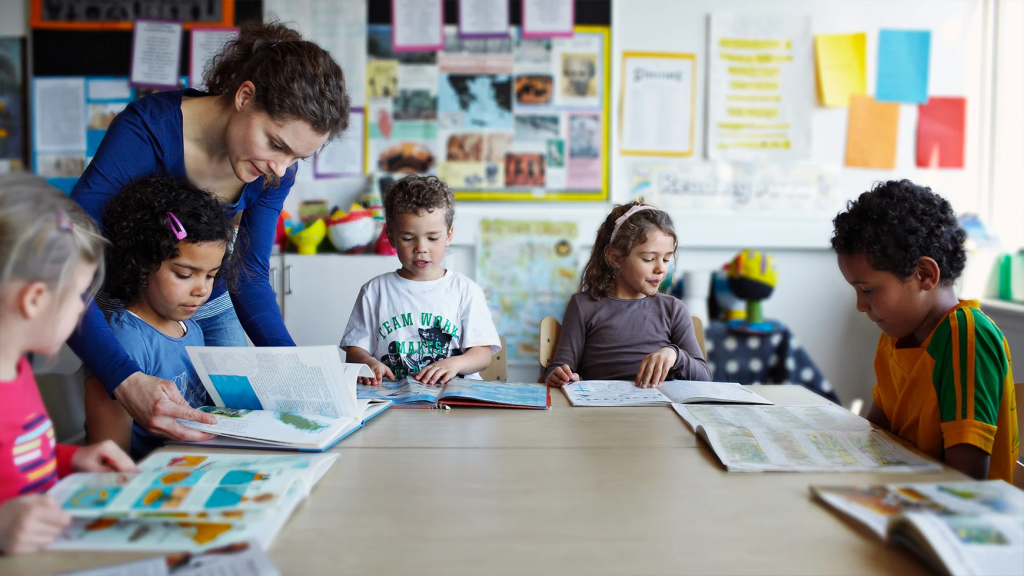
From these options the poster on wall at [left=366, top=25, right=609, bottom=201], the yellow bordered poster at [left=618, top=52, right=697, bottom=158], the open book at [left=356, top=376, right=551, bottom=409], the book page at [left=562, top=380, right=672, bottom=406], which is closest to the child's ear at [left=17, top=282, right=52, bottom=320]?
the open book at [left=356, top=376, right=551, bottom=409]

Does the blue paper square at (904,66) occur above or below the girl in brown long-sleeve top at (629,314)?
above

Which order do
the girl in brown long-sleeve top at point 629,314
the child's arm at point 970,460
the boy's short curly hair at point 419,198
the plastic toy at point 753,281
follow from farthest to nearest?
A: 1. the plastic toy at point 753,281
2. the girl in brown long-sleeve top at point 629,314
3. the boy's short curly hair at point 419,198
4. the child's arm at point 970,460

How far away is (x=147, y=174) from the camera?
4.06ft

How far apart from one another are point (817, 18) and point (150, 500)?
2935 millimetres

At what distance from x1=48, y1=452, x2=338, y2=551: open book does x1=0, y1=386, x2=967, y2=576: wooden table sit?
20 mm

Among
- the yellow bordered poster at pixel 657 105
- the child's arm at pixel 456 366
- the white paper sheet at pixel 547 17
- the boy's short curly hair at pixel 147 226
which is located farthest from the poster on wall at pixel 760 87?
the boy's short curly hair at pixel 147 226

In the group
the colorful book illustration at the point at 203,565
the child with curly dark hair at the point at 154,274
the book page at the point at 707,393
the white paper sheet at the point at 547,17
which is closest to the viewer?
the colorful book illustration at the point at 203,565

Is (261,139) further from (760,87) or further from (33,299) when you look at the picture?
(760,87)

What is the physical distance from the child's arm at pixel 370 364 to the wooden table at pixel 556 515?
371mm

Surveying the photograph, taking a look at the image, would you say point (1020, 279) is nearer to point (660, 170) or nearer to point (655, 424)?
point (660, 170)

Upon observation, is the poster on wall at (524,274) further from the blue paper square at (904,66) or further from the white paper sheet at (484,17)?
the blue paper square at (904,66)

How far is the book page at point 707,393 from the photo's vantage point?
1.30 metres

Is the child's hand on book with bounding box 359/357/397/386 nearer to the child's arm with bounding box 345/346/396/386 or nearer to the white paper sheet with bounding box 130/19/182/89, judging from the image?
the child's arm with bounding box 345/346/396/386

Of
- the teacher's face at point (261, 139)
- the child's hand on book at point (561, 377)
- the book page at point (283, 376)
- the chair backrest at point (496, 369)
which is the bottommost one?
the chair backrest at point (496, 369)
